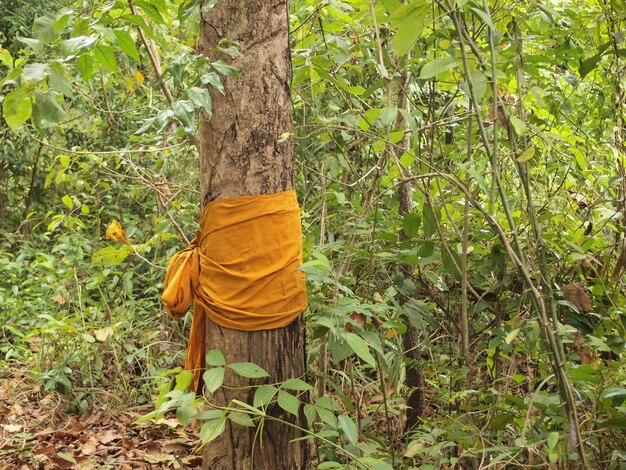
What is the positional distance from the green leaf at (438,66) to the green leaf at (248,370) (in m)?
0.89

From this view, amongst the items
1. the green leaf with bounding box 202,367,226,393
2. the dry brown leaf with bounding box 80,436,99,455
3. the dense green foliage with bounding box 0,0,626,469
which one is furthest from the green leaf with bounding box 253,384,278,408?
the dry brown leaf with bounding box 80,436,99,455

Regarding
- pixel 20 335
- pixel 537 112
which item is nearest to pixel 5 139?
pixel 20 335

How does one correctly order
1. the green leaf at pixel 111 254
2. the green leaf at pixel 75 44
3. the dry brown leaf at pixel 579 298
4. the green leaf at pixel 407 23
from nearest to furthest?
1. the green leaf at pixel 75 44
2. the green leaf at pixel 407 23
3. the dry brown leaf at pixel 579 298
4. the green leaf at pixel 111 254

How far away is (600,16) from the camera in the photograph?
2.48 m

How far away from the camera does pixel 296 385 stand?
1.97m

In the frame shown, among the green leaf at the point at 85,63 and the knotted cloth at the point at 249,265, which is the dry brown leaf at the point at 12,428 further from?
the green leaf at the point at 85,63

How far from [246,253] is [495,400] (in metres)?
1.05

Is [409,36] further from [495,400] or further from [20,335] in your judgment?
[20,335]

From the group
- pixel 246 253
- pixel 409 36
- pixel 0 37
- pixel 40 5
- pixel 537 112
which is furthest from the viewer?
pixel 40 5

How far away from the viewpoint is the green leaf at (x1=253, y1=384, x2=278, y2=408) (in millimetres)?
1932

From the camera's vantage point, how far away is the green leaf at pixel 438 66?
1.80 metres

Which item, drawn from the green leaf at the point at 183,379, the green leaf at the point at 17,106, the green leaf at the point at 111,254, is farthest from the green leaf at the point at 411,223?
the green leaf at the point at 17,106

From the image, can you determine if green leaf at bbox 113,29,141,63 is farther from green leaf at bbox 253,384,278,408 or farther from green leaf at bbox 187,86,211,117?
green leaf at bbox 253,384,278,408

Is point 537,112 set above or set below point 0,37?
below
